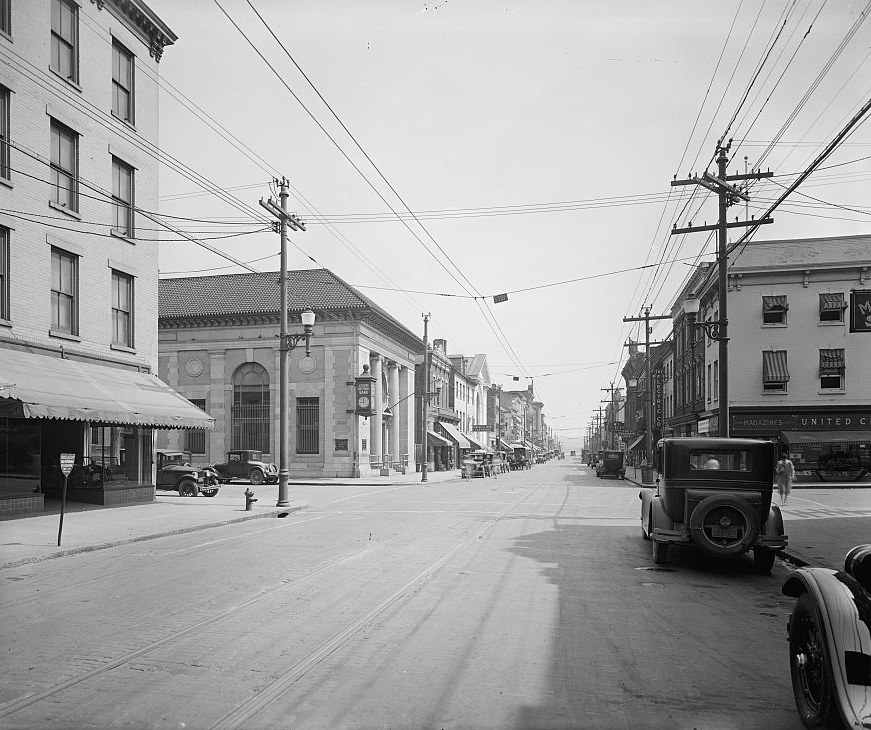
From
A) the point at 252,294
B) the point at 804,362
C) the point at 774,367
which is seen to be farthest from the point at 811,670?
the point at 252,294

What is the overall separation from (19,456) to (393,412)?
35648 mm

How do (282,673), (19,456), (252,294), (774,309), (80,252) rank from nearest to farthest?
(282,673), (19,456), (80,252), (774,309), (252,294)

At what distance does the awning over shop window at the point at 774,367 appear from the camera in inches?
1544

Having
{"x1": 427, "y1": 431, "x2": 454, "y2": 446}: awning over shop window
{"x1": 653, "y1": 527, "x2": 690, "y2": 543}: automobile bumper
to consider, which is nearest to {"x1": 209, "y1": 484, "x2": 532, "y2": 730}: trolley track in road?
{"x1": 653, "y1": 527, "x2": 690, "y2": 543}: automobile bumper

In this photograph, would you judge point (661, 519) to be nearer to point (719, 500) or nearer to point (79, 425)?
point (719, 500)

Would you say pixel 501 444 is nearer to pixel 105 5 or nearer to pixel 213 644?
pixel 105 5

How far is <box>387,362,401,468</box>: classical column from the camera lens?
5362cm

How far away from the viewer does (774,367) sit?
39438 mm

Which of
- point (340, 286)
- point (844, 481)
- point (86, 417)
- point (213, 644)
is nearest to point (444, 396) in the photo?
point (340, 286)

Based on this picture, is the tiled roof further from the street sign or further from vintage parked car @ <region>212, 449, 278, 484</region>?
the street sign

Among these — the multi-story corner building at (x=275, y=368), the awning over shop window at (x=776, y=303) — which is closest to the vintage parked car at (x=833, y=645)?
the awning over shop window at (x=776, y=303)

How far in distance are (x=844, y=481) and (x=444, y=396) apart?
3769 cm

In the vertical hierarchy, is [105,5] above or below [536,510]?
above

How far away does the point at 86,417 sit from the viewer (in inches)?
701
